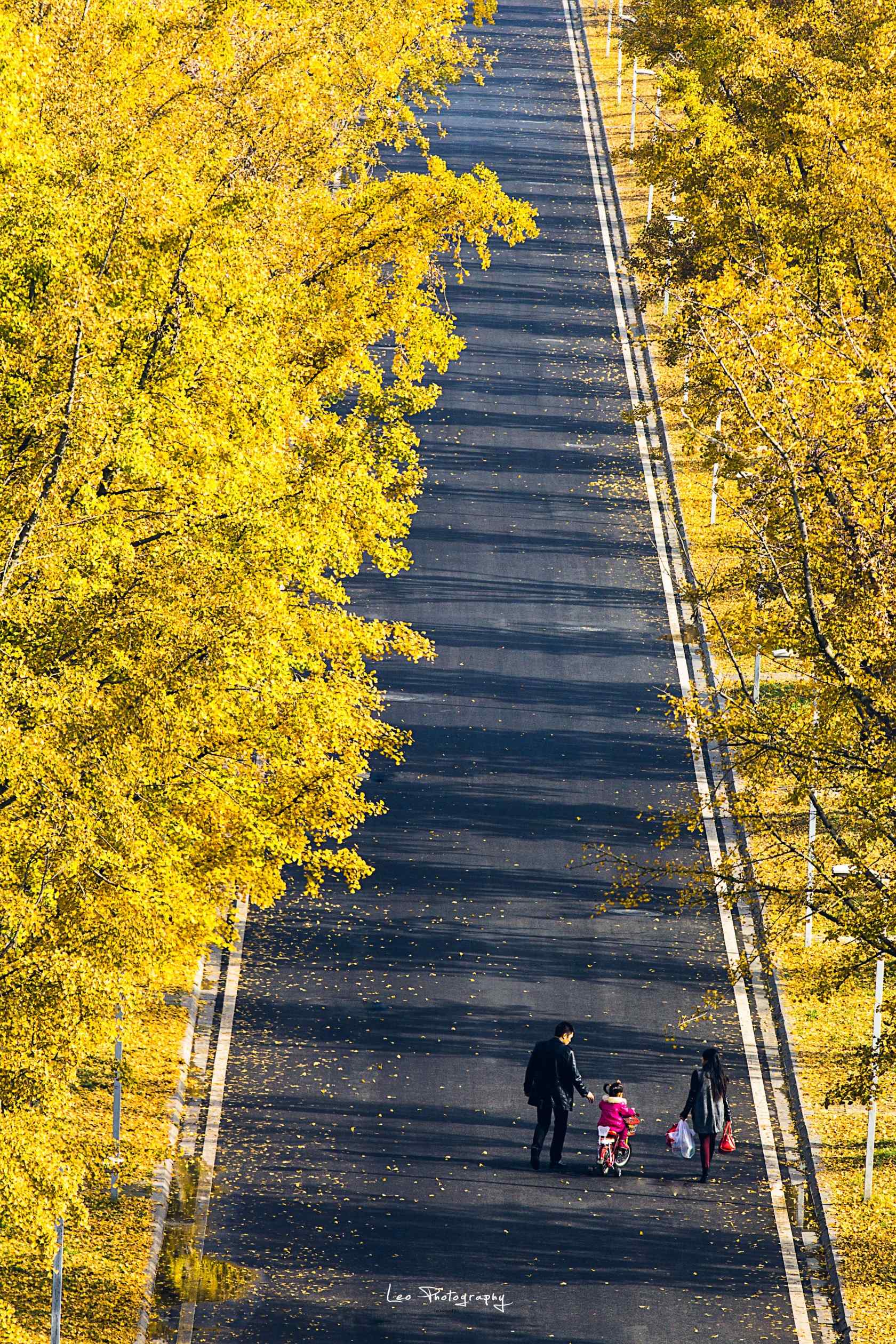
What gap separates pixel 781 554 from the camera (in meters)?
22.1

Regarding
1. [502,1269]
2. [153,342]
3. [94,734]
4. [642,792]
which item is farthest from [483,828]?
[94,734]

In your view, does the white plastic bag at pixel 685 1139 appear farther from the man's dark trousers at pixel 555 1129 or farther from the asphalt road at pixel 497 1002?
the man's dark trousers at pixel 555 1129

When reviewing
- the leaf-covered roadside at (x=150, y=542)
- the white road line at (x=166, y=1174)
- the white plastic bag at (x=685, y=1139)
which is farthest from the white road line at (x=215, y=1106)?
Answer: the white plastic bag at (x=685, y=1139)

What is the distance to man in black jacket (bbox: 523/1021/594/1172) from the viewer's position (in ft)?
72.9

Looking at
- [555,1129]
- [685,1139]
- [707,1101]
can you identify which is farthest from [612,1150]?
[707,1101]

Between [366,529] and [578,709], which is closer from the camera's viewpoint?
[366,529]

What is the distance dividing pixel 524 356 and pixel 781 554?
85.7 feet

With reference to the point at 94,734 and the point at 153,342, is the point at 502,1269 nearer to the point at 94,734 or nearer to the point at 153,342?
the point at 94,734

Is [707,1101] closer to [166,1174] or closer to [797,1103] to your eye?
[797,1103]

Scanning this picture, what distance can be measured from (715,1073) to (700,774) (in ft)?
31.3

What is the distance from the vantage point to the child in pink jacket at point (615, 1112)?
22266 mm
